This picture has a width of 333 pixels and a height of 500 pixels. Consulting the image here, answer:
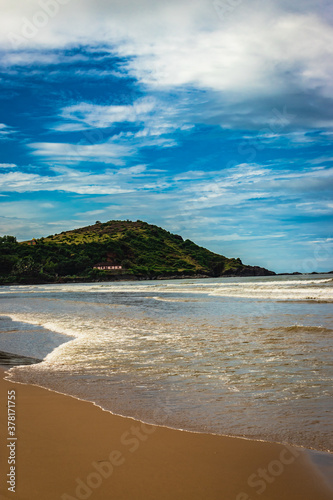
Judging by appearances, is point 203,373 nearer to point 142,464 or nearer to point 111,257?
point 142,464

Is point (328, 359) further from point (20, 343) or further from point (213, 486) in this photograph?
point (20, 343)

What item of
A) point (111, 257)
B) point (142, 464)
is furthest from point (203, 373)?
point (111, 257)

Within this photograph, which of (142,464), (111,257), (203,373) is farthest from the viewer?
(111,257)

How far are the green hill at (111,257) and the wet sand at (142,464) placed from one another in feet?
356

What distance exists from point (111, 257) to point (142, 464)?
436 ft

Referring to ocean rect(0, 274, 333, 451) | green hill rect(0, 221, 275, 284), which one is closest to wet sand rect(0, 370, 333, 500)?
ocean rect(0, 274, 333, 451)

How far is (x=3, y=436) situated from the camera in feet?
13.9

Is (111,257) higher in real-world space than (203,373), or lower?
higher

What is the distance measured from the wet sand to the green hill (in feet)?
356

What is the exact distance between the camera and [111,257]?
13538cm

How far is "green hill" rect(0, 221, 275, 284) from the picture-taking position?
114000mm

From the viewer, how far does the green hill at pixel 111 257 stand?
11400 cm

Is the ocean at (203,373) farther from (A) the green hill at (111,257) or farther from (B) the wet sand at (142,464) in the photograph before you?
(A) the green hill at (111,257)

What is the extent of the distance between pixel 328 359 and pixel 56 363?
5344mm
